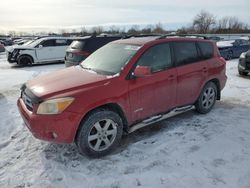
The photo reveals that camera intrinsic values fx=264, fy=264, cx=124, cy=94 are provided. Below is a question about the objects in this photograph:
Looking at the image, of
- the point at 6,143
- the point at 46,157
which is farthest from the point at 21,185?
the point at 6,143

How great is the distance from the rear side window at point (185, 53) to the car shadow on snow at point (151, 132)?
3.92 feet

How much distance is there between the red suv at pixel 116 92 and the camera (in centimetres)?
362

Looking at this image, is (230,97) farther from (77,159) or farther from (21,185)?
(21,185)

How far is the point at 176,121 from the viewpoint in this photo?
210 inches

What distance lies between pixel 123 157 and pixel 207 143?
145cm

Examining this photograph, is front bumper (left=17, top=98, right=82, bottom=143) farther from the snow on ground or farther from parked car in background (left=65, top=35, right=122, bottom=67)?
parked car in background (left=65, top=35, right=122, bottom=67)

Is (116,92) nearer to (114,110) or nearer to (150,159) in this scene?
(114,110)

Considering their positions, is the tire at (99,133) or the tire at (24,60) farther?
the tire at (24,60)

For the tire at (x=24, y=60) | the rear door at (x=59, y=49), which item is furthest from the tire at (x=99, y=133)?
the rear door at (x=59, y=49)

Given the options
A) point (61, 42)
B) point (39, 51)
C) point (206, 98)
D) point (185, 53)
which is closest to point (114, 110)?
point (185, 53)

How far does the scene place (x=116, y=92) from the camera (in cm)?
393

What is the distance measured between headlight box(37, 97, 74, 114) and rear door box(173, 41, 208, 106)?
219 centimetres

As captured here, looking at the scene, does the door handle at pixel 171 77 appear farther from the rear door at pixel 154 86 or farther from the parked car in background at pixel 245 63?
the parked car in background at pixel 245 63

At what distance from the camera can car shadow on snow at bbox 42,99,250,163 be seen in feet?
13.1
